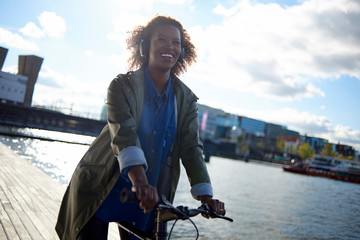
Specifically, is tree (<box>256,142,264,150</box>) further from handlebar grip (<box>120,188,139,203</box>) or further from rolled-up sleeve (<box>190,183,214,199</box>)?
handlebar grip (<box>120,188,139,203</box>)

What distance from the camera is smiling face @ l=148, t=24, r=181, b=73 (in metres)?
1.79

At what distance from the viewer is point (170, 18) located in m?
1.86

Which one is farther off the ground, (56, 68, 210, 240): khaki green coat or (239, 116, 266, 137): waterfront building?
(239, 116, 266, 137): waterfront building

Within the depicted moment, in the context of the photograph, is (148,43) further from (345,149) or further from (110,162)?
(345,149)

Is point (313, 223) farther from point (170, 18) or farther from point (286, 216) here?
point (170, 18)

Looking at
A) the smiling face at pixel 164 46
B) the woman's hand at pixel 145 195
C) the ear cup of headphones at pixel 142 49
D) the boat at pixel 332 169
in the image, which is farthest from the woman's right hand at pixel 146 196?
the boat at pixel 332 169

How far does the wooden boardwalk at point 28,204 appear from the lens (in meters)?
4.33

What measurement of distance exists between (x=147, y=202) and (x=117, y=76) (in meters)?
0.68

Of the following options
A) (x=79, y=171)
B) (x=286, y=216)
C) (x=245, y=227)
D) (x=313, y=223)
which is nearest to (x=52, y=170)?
(x=245, y=227)

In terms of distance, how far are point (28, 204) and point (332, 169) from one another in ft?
251

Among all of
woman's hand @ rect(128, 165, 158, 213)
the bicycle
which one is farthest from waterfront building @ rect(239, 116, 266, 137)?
woman's hand @ rect(128, 165, 158, 213)

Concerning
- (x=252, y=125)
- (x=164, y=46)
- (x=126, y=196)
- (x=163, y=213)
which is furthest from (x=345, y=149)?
(x=126, y=196)

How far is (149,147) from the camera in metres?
1.70

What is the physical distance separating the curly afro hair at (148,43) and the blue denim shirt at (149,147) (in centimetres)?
30
